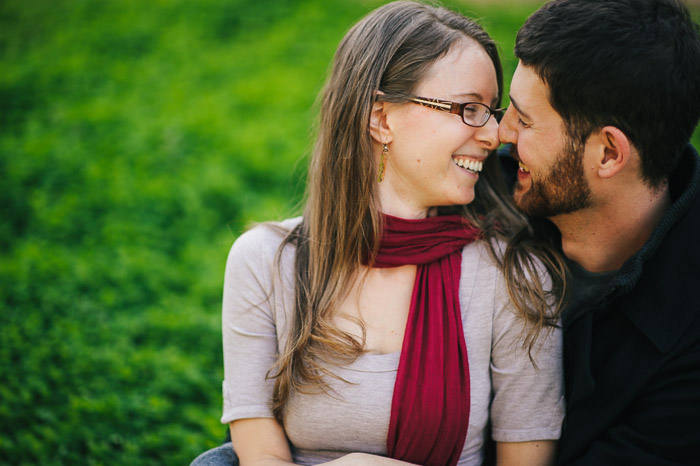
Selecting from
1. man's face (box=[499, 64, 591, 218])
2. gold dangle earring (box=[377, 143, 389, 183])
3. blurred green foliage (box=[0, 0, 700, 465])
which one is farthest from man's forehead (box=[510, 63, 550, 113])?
gold dangle earring (box=[377, 143, 389, 183])

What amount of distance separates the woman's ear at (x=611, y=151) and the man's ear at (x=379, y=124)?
0.74 metres

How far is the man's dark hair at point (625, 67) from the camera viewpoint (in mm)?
1992

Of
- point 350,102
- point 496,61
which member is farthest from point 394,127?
point 496,61

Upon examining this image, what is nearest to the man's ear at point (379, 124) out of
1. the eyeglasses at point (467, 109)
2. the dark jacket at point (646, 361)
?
the eyeglasses at point (467, 109)

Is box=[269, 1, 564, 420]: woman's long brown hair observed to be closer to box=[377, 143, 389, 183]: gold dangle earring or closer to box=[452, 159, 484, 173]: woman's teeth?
box=[377, 143, 389, 183]: gold dangle earring

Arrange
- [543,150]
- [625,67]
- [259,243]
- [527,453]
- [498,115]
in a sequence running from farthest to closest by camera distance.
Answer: [498,115] → [259,243] → [543,150] → [527,453] → [625,67]

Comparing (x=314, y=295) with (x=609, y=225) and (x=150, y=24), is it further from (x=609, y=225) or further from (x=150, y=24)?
(x=150, y=24)

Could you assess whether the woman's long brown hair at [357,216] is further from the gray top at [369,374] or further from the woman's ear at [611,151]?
the woman's ear at [611,151]

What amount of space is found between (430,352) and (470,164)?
72 cm

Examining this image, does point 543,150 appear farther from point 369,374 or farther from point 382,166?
point 369,374

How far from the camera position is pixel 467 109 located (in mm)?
2240

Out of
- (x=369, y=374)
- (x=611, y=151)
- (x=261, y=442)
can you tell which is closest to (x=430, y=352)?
(x=369, y=374)

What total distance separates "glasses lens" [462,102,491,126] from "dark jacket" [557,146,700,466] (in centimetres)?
71

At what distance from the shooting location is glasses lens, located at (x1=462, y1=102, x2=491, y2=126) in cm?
224
